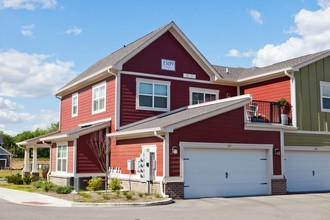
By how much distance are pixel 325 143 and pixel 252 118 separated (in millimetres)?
5296

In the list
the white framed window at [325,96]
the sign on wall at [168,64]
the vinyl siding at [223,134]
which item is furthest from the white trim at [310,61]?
the sign on wall at [168,64]

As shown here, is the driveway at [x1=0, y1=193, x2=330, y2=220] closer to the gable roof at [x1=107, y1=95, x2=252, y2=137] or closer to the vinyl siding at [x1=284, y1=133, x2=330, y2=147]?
the gable roof at [x1=107, y1=95, x2=252, y2=137]

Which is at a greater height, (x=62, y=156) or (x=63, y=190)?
→ (x=62, y=156)

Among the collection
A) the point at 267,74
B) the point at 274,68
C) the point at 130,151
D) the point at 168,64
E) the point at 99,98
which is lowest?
the point at 130,151

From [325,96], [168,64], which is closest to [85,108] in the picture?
[168,64]

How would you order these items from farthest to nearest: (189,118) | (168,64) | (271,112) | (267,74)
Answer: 1. (168,64)
2. (267,74)
3. (271,112)
4. (189,118)

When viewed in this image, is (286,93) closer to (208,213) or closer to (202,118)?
(202,118)

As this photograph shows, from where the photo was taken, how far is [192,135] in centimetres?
1895

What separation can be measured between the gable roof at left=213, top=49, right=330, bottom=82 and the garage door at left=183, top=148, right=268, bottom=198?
5072mm

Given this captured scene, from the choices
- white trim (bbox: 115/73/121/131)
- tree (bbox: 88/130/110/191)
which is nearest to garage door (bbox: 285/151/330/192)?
white trim (bbox: 115/73/121/131)

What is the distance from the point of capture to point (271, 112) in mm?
22203

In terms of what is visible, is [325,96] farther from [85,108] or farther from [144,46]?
[85,108]

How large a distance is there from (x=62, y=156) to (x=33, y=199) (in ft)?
22.9

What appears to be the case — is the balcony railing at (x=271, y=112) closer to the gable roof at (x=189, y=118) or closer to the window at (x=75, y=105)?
the gable roof at (x=189, y=118)
